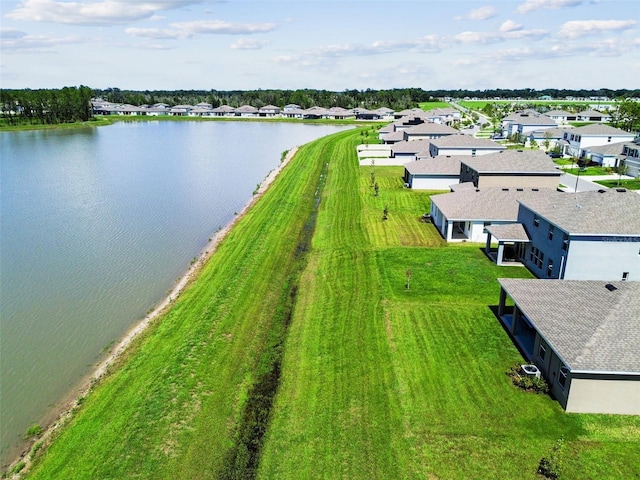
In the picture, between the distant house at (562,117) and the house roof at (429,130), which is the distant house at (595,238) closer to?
the house roof at (429,130)

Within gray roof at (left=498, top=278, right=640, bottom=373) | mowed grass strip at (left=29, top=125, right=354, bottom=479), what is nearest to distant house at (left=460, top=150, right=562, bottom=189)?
mowed grass strip at (left=29, top=125, right=354, bottom=479)

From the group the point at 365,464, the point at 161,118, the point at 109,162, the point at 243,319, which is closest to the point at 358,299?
the point at 243,319

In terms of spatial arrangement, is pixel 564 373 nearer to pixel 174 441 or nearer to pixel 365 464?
pixel 365 464

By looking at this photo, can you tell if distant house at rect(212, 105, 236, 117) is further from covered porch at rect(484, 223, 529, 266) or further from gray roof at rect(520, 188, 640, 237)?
gray roof at rect(520, 188, 640, 237)

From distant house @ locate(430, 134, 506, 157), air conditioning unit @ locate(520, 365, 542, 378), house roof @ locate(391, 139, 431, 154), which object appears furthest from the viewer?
house roof @ locate(391, 139, 431, 154)

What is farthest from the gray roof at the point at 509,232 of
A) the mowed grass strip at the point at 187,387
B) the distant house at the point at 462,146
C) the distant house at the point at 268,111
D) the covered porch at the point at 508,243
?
the distant house at the point at 268,111

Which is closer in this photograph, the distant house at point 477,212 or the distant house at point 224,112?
the distant house at point 477,212

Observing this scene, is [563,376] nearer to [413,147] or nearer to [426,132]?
[413,147]
